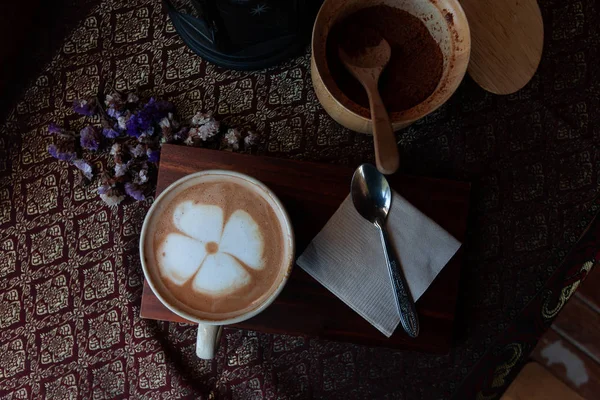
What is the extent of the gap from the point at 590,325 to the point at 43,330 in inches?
44.1

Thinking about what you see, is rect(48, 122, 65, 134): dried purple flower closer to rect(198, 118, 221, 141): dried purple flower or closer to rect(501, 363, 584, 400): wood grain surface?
rect(198, 118, 221, 141): dried purple flower

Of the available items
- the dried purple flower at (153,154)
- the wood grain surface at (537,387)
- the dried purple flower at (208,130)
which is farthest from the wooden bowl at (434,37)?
the wood grain surface at (537,387)

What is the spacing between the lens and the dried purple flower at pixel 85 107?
3.09ft

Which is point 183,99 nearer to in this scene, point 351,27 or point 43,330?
point 351,27

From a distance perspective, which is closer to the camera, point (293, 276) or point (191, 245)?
point (191, 245)

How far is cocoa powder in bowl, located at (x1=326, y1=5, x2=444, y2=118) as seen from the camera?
0.80m

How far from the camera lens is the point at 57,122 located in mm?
960

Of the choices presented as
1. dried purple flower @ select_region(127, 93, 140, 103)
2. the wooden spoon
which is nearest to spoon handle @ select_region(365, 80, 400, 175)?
the wooden spoon

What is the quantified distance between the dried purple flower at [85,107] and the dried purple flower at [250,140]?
0.31 meters

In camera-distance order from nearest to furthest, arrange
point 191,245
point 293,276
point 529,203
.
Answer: point 191,245, point 293,276, point 529,203

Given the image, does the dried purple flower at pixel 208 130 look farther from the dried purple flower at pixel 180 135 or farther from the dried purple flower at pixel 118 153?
the dried purple flower at pixel 118 153

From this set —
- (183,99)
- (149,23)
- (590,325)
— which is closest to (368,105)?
(183,99)

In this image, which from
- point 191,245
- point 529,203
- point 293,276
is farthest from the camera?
point 529,203

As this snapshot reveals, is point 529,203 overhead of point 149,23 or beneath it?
beneath
